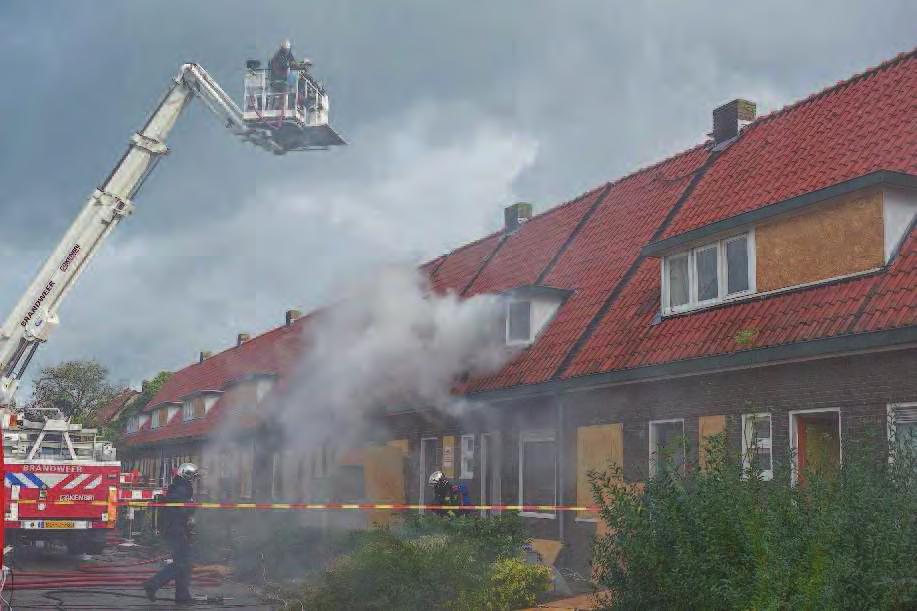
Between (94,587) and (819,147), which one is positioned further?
(94,587)

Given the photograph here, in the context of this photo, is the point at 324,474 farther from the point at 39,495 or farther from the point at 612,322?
the point at 612,322

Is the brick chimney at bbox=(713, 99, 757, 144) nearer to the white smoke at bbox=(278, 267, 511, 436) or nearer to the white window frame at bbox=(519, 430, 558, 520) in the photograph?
the white smoke at bbox=(278, 267, 511, 436)

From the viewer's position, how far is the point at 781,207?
43.8 feet

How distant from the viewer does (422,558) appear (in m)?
11.0

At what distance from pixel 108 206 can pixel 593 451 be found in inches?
438

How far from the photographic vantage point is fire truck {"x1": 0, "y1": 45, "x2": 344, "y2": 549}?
20109 mm

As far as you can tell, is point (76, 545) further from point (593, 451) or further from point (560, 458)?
point (593, 451)

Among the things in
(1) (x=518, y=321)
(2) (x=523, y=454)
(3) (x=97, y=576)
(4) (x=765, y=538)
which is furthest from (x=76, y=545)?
(4) (x=765, y=538)

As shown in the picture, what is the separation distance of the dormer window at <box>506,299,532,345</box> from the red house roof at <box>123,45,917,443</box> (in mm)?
475

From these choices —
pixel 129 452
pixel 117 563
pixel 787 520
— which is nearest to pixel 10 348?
pixel 117 563

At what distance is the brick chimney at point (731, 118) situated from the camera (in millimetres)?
18859

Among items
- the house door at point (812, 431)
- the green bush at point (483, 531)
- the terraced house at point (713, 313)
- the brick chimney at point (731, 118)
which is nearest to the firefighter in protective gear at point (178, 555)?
the green bush at point (483, 531)

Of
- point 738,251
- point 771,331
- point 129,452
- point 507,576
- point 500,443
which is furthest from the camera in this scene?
point 129,452

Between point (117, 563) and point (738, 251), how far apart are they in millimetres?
14167
